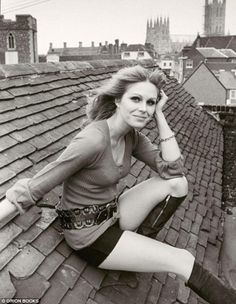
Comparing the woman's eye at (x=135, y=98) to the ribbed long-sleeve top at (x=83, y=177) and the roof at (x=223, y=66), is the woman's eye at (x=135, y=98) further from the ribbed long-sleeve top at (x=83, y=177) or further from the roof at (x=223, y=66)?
the roof at (x=223, y=66)

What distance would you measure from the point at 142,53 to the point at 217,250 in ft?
212

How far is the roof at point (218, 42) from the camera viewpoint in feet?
221

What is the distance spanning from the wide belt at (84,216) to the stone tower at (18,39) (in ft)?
120

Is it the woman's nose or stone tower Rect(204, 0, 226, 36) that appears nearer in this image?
the woman's nose

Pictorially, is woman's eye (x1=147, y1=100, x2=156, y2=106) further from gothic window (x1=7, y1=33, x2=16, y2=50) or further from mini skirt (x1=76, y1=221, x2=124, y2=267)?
gothic window (x1=7, y1=33, x2=16, y2=50)

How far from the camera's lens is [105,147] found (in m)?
2.47

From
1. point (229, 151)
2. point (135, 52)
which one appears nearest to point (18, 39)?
point (229, 151)

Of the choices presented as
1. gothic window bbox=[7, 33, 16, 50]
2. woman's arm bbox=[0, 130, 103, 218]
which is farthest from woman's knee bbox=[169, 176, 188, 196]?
gothic window bbox=[7, 33, 16, 50]

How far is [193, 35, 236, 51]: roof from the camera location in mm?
67312

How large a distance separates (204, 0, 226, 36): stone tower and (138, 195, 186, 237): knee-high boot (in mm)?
152390

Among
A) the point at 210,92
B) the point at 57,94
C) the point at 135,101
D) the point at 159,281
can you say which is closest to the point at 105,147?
the point at 135,101

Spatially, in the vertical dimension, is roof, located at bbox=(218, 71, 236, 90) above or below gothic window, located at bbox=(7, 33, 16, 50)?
below

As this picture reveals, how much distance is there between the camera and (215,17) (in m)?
145

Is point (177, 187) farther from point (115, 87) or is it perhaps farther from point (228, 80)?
point (228, 80)
